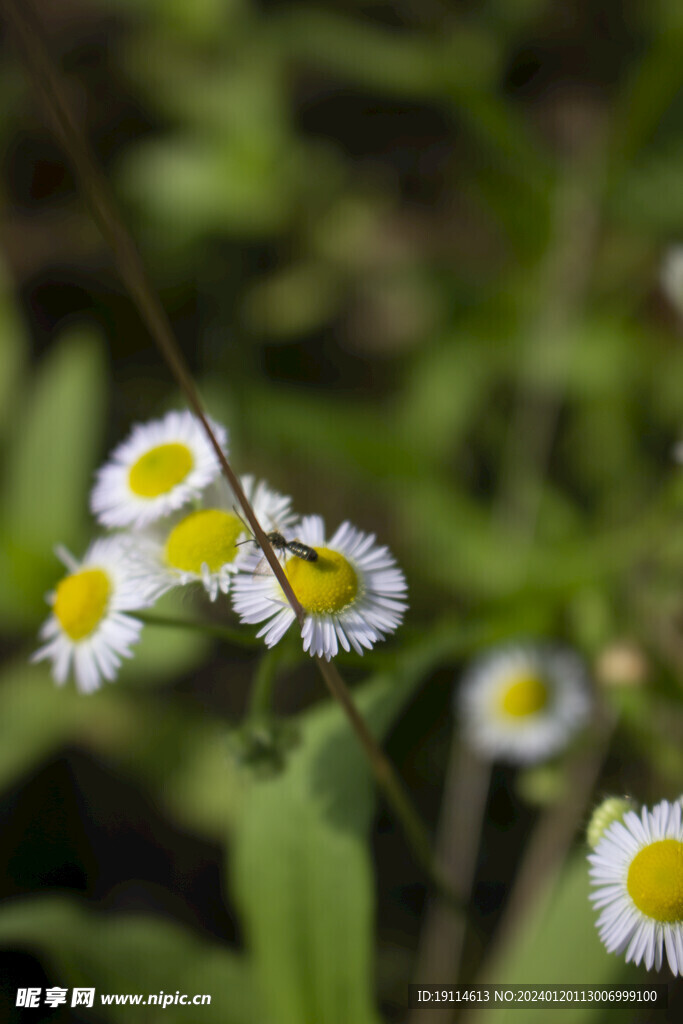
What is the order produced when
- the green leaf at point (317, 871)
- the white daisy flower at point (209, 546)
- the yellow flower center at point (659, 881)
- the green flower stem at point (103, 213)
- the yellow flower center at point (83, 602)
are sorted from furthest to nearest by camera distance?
the green leaf at point (317, 871), the yellow flower center at point (83, 602), the white daisy flower at point (209, 546), the yellow flower center at point (659, 881), the green flower stem at point (103, 213)

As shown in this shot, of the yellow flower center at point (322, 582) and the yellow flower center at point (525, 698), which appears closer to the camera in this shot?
the yellow flower center at point (322, 582)

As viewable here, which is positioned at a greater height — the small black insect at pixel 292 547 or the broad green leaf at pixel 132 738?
the broad green leaf at pixel 132 738

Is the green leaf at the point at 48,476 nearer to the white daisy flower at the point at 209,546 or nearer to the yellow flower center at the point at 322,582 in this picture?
the white daisy flower at the point at 209,546

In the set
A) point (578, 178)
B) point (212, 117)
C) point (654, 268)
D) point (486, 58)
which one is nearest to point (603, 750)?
point (654, 268)

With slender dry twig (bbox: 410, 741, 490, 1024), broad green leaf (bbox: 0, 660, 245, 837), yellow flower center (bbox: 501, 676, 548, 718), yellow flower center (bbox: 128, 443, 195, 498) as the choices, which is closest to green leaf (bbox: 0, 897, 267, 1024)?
slender dry twig (bbox: 410, 741, 490, 1024)

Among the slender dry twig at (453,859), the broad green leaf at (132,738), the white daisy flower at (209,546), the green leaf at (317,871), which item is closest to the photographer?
the white daisy flower at (209,546)

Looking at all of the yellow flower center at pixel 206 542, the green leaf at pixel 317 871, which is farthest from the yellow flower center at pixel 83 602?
the green leaf at pixel 317 871

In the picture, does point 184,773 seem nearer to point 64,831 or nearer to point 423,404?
point 64,831

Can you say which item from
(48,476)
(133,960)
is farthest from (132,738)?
(133,960)

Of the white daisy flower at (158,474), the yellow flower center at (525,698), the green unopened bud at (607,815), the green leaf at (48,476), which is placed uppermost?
the green leaf at (48,476)

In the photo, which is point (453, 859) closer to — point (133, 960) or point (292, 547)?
point (133, 960)
